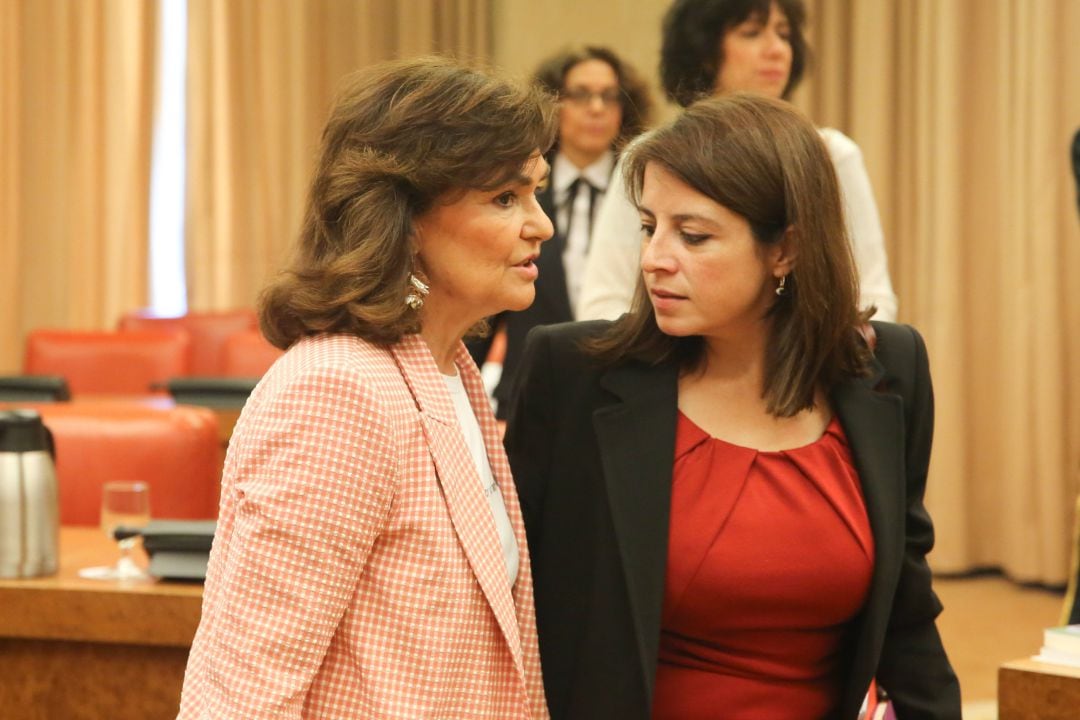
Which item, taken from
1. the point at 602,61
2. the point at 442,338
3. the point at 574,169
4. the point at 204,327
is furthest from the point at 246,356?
the point at 442,338

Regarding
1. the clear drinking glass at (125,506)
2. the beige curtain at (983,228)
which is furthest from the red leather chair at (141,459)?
the beige curtain at (983,228)

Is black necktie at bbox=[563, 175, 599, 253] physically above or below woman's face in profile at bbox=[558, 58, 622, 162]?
below

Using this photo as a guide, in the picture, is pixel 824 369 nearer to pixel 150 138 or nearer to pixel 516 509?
pixel 516 509

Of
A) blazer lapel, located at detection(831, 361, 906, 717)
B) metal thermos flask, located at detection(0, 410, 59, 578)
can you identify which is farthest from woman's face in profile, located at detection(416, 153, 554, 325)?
metal thermos flask, located at detection(0, 410, 59, 578)

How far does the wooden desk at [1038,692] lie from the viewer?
197 centimetres

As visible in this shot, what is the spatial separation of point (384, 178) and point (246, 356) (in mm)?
4868

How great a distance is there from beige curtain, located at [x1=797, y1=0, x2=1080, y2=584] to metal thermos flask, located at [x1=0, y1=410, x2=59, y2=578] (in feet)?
16.0

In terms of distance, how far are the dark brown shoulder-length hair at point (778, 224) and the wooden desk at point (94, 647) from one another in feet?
3.00

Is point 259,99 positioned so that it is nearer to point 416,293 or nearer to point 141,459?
point 141,459

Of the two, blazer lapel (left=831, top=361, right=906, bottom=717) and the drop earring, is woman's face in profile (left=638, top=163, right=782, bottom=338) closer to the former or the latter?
blazer lapel (left=831, top=361, right=906, bottom=717)

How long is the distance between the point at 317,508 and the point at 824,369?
3.00 feet

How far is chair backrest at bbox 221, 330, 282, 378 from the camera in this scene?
20.7 feet

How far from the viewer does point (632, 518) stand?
6.29ft

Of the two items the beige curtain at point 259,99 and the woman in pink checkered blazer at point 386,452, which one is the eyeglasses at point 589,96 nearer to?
the woman in pink checkered blazer at point 386,452
